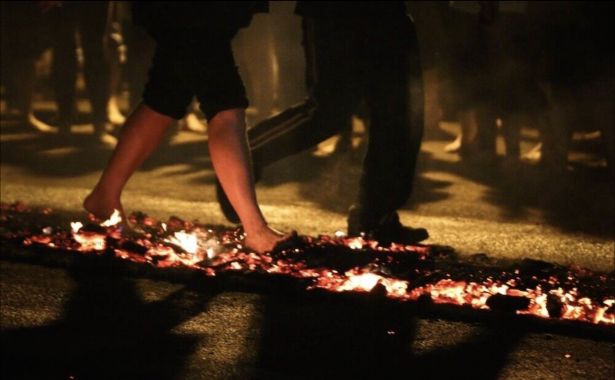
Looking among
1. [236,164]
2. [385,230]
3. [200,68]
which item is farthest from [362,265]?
[200,68]

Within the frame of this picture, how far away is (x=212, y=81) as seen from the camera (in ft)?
15.6

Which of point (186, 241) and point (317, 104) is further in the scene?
point (317, 104)

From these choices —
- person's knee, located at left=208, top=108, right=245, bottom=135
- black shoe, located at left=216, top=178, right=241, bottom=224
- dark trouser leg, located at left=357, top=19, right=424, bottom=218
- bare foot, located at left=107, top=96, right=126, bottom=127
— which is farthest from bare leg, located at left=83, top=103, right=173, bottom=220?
bare foot, located at left=107, top=96, right=126, bottom=127

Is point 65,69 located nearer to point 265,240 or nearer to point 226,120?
point 226,120

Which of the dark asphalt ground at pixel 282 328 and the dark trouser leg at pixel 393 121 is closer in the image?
the dark asphalt ground at pixel 282 328

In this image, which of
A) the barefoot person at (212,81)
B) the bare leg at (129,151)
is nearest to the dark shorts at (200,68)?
the barefoot person at (212,81)

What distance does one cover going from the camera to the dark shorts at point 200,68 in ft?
15.5

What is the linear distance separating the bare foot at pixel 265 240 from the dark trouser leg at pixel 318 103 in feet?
2.11

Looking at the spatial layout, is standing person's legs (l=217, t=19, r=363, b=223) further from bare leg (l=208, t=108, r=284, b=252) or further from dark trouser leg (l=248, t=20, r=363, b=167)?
bare leg (l=208, t=108, r=284, b=252)

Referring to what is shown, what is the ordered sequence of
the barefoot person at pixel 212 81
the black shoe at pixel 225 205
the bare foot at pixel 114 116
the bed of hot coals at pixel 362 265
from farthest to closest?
the bare foot at pixel 114 116, the black shoe at pixel 225 205, the barefoot person at pixel 212 81, the bed of hot coals at pixel 362 265

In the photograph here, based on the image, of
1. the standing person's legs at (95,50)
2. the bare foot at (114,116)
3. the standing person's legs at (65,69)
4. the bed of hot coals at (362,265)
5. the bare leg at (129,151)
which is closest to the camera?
the bed of hot coals at (362,265)

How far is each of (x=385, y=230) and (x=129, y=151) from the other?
4.12 feet

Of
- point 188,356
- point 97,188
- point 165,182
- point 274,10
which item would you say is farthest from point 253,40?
point 188,356

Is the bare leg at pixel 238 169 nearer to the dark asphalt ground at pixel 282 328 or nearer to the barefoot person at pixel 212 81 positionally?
the barefoot person at pixel 212 81
